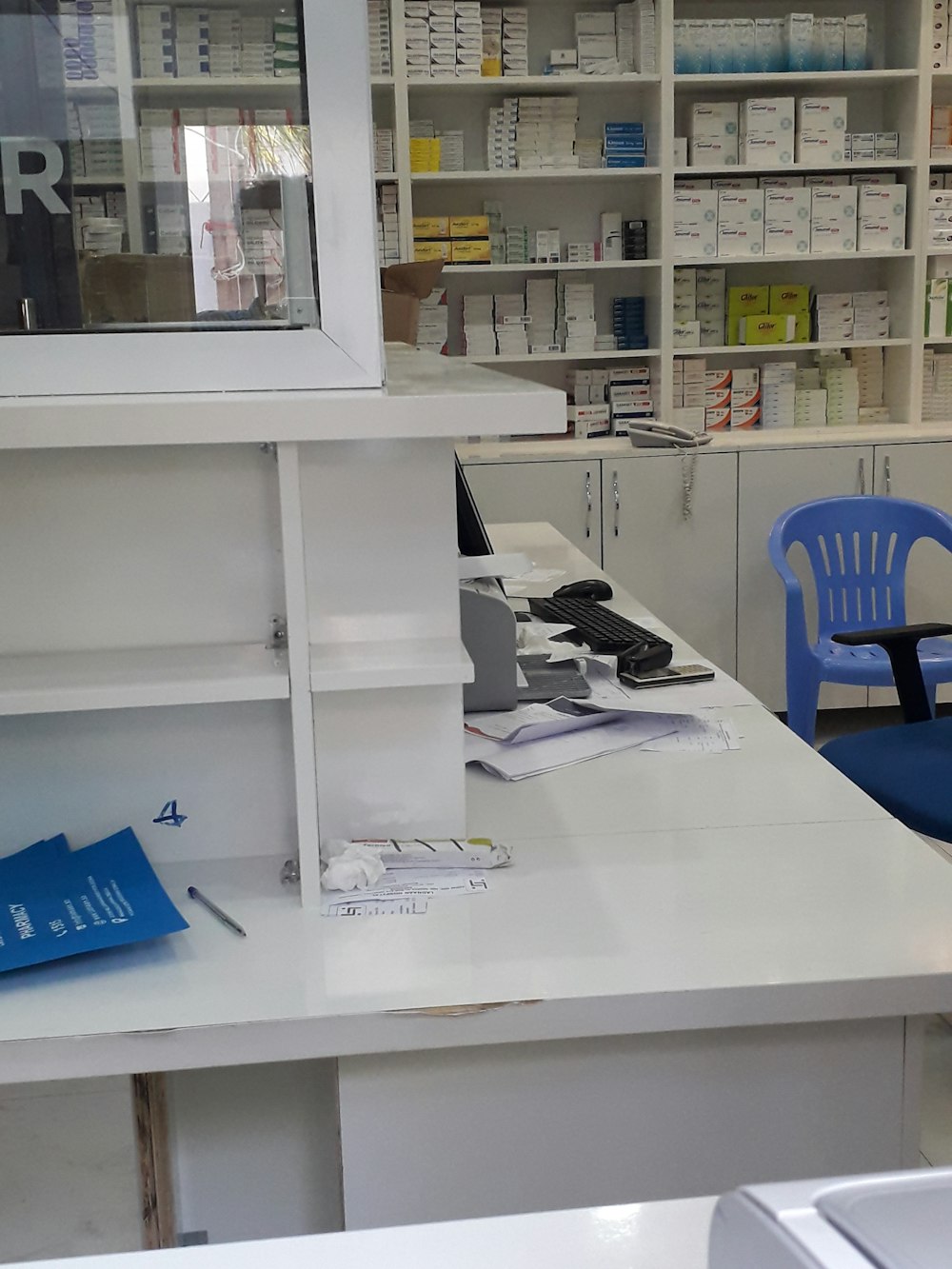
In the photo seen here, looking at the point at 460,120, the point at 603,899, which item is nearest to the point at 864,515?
the point at 460,120

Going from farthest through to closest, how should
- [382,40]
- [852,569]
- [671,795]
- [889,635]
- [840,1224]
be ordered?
[382,40] < [852,569] < [889,635] < [671,795] < [840,1224]

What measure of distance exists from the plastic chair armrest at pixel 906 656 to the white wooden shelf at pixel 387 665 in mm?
1441

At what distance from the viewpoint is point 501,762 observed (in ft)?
6.15

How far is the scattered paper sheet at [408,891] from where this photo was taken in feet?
4.77

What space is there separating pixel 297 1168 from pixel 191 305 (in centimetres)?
94

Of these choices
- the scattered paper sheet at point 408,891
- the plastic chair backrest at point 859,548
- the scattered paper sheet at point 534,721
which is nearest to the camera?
the scattered paper sheet at point 408,891

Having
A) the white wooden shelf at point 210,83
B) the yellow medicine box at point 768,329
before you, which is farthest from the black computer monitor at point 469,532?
the yellow medicine box at point 768,329

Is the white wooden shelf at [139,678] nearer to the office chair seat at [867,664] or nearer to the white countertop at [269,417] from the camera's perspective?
the white countertop at [269,417]

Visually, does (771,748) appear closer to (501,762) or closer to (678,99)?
(501,762)

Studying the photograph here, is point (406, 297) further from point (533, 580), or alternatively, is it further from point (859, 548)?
point (859, 548)

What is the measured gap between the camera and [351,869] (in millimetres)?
1484

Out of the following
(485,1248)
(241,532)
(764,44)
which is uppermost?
(764,44)

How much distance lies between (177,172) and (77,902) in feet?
2.48

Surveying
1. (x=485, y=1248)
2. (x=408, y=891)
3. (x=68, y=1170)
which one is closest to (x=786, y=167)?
(x=408, y=891)
